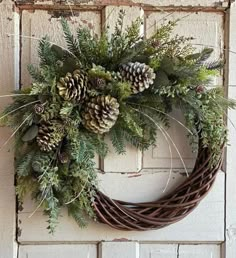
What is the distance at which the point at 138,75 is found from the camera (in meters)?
1.08

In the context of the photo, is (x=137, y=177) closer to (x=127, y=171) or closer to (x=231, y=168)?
(x=127, y=171)

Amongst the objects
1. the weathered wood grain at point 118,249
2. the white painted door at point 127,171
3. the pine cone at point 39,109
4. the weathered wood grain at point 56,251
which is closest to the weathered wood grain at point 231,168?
the white painted door at point 127,171

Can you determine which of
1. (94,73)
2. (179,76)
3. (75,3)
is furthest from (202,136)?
(75,3)

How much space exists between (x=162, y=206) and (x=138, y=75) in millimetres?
279

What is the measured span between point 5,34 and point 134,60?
297mm

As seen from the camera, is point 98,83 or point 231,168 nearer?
point 98,83

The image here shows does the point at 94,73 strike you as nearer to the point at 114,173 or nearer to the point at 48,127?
the point at 48,127

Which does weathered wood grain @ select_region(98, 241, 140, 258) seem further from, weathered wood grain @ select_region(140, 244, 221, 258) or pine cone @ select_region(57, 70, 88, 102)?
pine cone @ select_region(57, 70, 88, 102)

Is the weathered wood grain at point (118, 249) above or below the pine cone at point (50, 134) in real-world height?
below

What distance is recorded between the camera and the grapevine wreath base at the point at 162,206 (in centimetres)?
114

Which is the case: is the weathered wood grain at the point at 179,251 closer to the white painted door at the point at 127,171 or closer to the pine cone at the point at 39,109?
the white painted door at the point at 127,171

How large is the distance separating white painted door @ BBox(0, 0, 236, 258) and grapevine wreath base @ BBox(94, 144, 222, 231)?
0.04 metres

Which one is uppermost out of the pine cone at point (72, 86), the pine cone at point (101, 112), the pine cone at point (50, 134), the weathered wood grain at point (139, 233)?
the pine cone at point (72, 86)

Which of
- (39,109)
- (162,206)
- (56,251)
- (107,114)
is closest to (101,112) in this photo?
(107,114)
